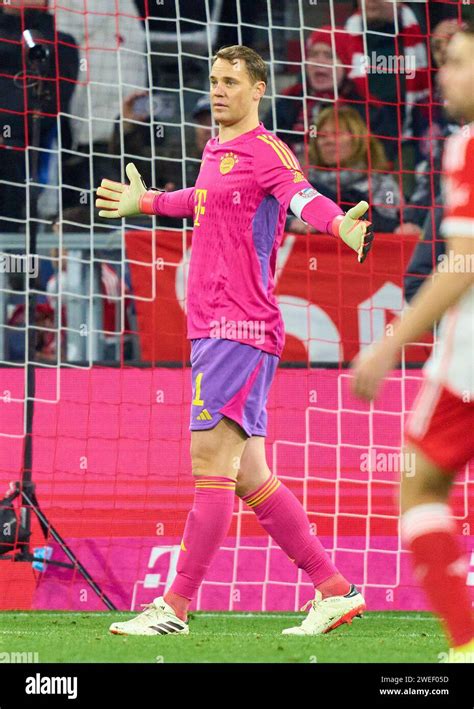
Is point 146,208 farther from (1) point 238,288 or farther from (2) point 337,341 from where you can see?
(2) point 337,341

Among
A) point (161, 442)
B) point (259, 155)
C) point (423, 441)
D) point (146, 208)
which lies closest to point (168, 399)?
point (161, 442)

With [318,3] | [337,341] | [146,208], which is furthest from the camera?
[318,3]

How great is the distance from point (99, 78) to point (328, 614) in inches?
196

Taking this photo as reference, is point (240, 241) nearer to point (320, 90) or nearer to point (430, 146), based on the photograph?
point (430, 146)

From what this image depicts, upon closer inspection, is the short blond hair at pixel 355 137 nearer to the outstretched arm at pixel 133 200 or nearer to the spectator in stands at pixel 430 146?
the spectator in stands at pixel 430 146

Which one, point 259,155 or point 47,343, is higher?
point 47,343

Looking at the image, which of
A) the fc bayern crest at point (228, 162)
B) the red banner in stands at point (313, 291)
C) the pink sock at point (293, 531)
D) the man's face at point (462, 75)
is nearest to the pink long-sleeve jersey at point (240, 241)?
the fc bayern crest at point (228, 162)

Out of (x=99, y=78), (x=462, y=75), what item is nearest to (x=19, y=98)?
(x=99, y=78)

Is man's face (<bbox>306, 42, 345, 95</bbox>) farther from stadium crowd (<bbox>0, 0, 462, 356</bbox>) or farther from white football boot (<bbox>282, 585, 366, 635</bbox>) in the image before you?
white football boot (<bbox>282, 585, 366, 635</bbox>)

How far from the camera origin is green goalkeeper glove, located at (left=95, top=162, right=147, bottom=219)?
17.2 ft

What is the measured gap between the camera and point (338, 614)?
4.88 m

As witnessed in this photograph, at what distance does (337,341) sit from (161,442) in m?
1.18

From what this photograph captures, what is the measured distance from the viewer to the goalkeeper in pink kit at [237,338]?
15.2 feet

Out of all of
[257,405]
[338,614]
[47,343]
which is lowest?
A: [338,614]
